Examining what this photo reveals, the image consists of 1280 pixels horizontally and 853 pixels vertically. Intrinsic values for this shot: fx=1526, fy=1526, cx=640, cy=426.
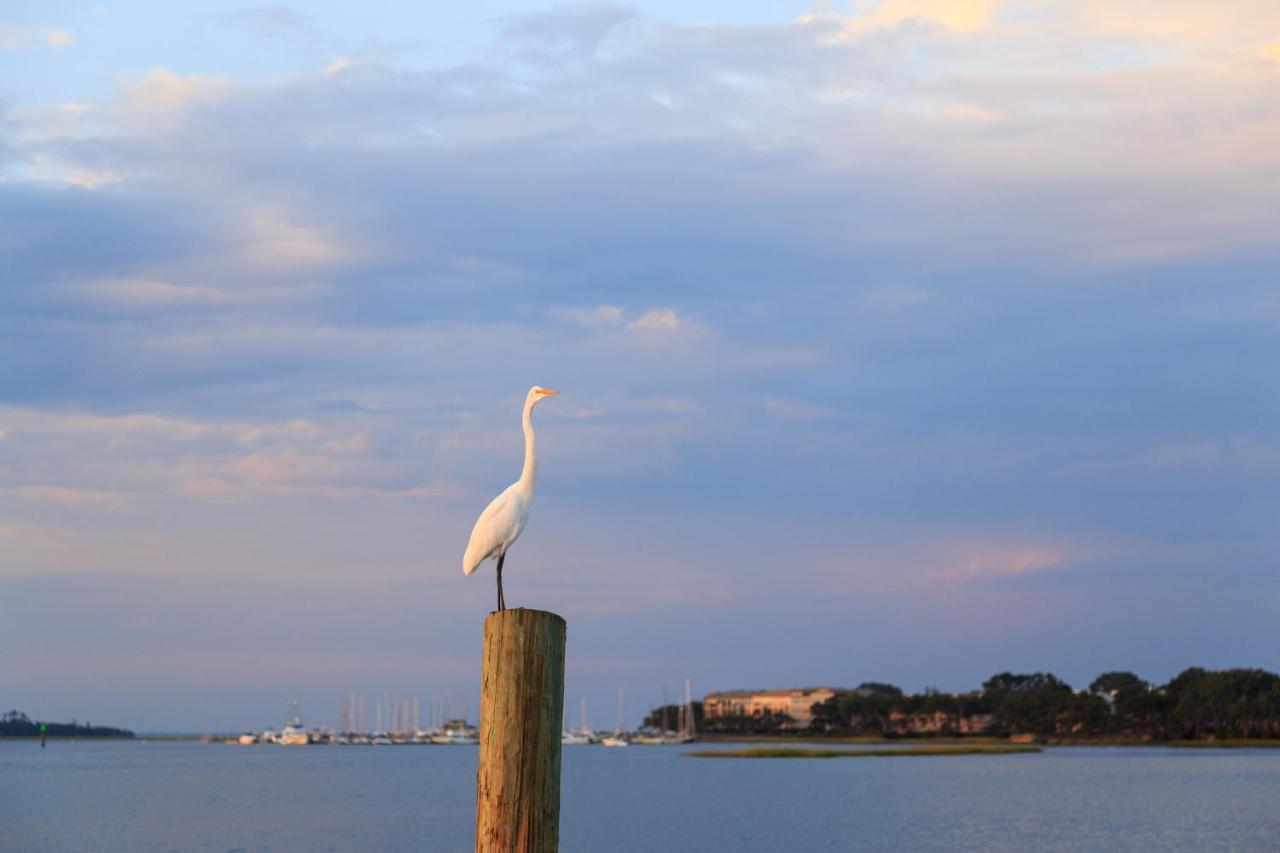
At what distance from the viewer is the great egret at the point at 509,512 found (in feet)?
40.8

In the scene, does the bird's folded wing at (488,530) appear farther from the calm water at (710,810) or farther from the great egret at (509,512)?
the calm water at (710,810)

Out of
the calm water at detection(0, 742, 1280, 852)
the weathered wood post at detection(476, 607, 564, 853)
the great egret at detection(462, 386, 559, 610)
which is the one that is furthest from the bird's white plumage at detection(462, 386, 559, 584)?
the calm water at detection(0, 742, 1280, 852)

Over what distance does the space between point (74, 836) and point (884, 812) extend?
4793 centimetres

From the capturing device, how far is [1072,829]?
7856 centimetres

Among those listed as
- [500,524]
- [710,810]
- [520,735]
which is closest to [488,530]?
[500,524]

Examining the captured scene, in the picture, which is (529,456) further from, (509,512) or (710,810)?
(710,810)

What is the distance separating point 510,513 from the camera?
1250 centimetres

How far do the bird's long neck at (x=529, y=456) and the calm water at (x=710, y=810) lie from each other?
5833 centimetres

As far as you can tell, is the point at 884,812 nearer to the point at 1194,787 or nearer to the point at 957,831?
the point at 957,831

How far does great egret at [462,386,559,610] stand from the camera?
1245cm

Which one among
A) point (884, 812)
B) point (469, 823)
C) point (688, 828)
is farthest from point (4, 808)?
point (884, 812)

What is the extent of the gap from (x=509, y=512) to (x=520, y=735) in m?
5.36

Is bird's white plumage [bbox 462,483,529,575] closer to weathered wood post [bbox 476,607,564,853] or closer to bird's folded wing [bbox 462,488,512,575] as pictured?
bird's folded wing [bbox 462,488,512,575]

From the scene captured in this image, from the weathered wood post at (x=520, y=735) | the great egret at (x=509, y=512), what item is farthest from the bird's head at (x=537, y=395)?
the weathered wood post at (x=520, y=735)
